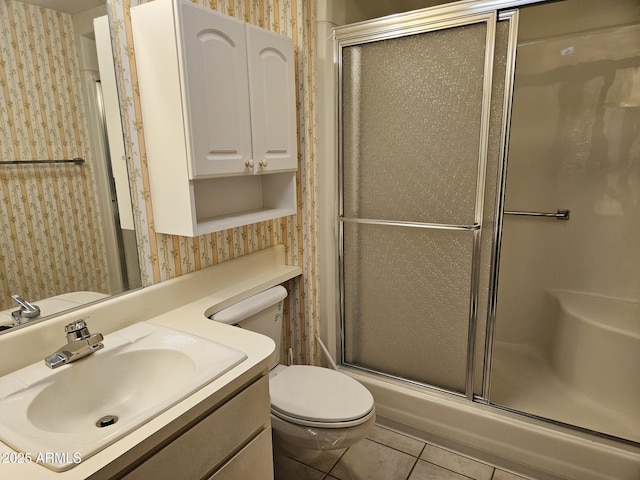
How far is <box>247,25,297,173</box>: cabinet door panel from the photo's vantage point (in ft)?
4.87

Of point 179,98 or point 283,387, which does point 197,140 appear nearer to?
point 179,98

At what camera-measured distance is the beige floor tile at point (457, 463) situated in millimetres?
1661

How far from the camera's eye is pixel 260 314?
5.49 feet

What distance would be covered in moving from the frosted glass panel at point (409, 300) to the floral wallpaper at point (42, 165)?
1.17 metres

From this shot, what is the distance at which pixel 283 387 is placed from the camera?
1.54 metres

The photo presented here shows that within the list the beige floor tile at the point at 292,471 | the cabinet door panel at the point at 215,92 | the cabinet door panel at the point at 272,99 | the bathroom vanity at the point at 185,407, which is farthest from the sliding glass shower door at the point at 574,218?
the cabinet door panel at the point at 215,92

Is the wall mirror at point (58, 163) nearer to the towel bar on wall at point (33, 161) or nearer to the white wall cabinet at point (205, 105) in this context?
the towel bar on wall at point (33, 161)

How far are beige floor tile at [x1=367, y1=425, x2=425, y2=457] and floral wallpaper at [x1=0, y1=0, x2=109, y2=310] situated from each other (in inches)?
57.7

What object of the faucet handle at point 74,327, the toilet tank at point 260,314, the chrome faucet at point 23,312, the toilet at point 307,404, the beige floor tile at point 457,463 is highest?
the chrome faucet at point 23,312

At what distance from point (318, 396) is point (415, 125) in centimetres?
119

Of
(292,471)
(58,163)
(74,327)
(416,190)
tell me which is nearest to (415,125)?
(416,190)

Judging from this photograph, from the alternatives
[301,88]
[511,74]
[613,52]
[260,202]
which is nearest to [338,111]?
[301,88]

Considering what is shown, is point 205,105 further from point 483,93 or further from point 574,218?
point 574,218

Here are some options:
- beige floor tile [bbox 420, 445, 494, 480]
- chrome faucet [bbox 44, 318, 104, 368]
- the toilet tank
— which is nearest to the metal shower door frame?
beige floor tile [bbox 420, 445, 494, 480]
